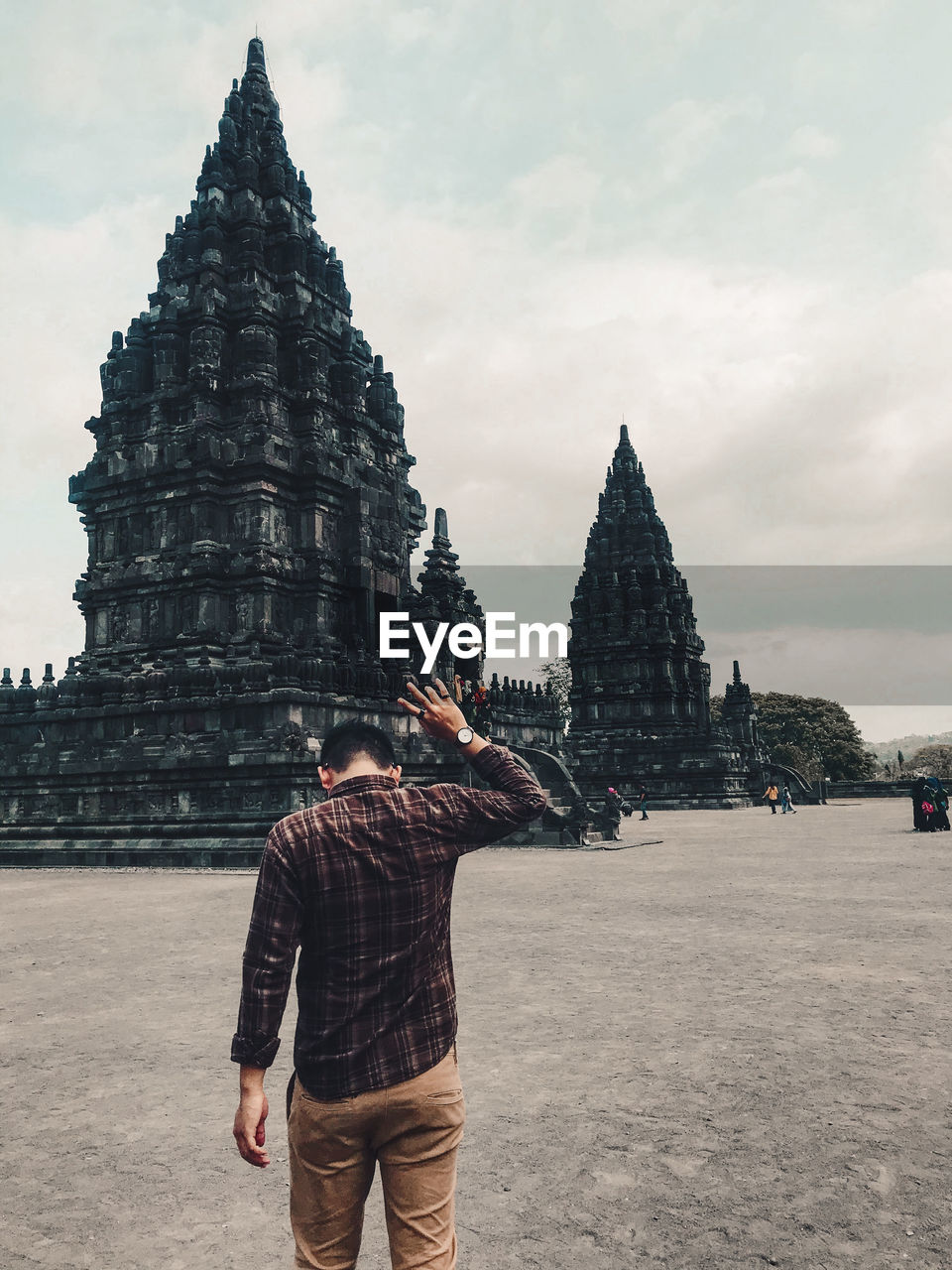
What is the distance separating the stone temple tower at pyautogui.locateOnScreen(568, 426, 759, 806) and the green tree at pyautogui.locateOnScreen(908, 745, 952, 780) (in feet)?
149

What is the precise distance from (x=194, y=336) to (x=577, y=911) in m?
18.7

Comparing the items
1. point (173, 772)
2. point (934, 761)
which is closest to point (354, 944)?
point (173, 772)

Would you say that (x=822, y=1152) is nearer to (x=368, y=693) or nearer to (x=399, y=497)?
(x=368, y=693)

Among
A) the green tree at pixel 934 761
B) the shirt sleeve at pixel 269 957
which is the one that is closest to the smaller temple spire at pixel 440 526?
the shirt sleeve at pixel 269 957

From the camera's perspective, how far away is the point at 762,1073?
4.81m

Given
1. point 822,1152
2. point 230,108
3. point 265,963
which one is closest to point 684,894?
point 822,1152

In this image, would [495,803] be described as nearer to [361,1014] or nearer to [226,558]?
[361,1014]

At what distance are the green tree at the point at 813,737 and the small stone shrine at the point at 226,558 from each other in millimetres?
49044

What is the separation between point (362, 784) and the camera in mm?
2674

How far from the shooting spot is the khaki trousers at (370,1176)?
237 cm

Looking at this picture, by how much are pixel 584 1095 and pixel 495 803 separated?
2.52 m

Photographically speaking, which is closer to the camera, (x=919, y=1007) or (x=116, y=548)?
(x=919, y=1007)

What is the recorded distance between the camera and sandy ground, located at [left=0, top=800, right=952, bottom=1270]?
3305 millimetres

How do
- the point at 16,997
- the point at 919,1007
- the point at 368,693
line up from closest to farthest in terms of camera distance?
the point at 919,1007, the point at 16,997, the point at 368,693
